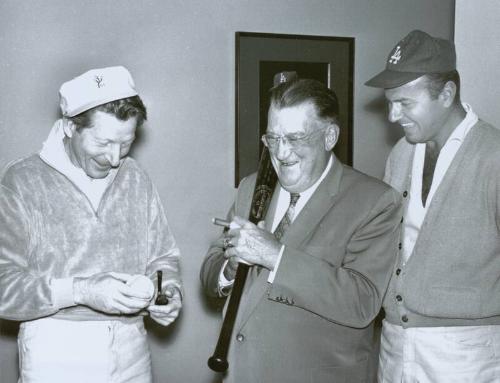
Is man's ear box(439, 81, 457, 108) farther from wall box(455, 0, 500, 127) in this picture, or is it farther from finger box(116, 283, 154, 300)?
finger box(116, 283, 154, 300)

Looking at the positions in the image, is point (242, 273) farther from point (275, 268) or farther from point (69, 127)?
point (69, 127)

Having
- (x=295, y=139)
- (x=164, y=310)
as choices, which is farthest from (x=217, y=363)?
(x=295, y=139)

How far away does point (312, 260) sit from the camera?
2.00 metres

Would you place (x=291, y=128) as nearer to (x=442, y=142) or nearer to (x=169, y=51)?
(x=442, y=142)

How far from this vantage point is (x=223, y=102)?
3377mm

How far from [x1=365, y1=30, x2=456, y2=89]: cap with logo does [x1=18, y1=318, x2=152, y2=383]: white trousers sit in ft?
4.42

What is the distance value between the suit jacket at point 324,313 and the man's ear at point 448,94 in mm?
445

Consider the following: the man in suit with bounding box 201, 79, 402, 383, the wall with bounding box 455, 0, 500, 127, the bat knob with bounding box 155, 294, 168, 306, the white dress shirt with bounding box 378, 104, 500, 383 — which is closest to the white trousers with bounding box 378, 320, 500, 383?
the white dress shirt with bounding box 378, 104, 500, 383

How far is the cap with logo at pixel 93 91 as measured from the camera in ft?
6.85

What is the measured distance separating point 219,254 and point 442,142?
3.12ft

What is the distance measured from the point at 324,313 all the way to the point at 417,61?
1009mm

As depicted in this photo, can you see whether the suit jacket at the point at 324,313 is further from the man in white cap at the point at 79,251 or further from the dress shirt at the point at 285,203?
the man in white cap at the point at 79,251

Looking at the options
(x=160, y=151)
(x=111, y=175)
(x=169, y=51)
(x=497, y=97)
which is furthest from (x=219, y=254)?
(x=497, y=97)

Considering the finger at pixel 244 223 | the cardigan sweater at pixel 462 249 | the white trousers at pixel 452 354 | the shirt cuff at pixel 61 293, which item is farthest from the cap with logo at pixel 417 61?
the shirt cuff at pixel 61 293
